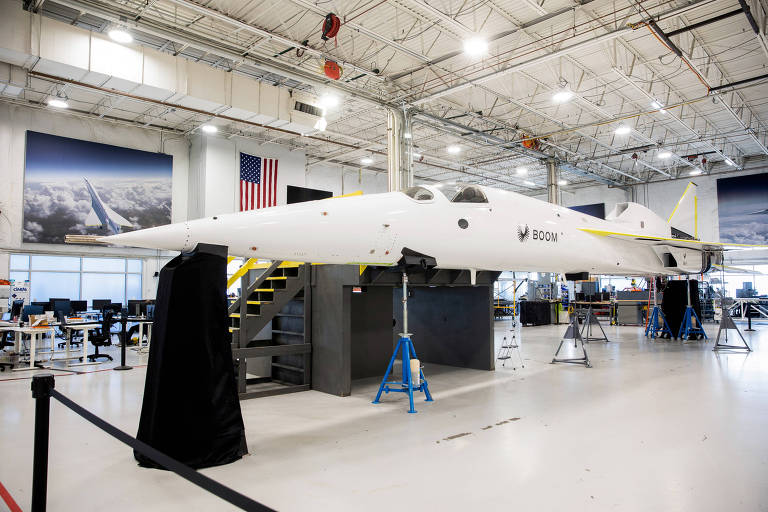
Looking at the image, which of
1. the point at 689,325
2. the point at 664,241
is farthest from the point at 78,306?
the point at 689,325

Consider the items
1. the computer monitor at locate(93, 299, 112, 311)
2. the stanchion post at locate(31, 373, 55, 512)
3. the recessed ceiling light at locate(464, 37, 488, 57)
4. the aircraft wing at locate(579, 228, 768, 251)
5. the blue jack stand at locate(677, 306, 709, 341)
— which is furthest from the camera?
the computer monitor at locate(93, 299, 112, 311)

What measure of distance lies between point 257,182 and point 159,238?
52.3ft

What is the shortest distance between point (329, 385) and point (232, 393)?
118 inches

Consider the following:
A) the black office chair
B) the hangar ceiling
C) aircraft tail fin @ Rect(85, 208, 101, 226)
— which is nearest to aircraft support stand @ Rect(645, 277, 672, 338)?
the hangar ceiling

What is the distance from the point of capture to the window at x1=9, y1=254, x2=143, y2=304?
1739 centimetres

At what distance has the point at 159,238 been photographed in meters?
3.91

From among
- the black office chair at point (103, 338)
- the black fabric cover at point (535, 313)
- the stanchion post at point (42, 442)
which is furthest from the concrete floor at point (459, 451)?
the black fabric cover at point (535, 313)

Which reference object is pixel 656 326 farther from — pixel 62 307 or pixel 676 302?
pixel 62 307

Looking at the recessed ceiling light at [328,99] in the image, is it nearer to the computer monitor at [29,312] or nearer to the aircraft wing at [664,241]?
the aircraft wing at [664,241]

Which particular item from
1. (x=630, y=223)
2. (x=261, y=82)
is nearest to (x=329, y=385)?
(x=630, y=223)

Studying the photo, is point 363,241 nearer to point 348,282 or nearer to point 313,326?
point 348,282

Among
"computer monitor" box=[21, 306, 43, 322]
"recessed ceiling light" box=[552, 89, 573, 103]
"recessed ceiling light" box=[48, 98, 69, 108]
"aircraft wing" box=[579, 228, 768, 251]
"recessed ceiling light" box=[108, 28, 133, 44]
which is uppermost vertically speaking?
"recessed ceiling light" box=[48, 98, 69, 108]

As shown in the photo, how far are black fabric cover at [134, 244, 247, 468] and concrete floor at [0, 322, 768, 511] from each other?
24cm

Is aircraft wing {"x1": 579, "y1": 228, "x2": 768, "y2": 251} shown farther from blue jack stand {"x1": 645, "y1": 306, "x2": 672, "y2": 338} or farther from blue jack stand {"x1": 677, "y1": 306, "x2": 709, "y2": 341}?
blue jack stand {"x1": 645, "y1": 306, "x2": 672, "y2": 338}
